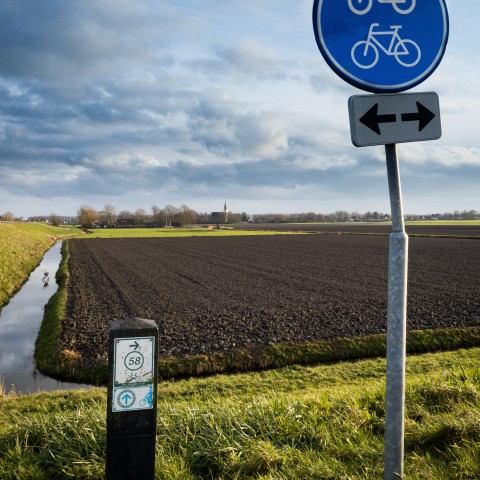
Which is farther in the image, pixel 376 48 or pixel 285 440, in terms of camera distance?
pixel 285 440

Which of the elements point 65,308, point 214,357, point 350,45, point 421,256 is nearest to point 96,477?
point 350,45

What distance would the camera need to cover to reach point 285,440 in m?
4.46

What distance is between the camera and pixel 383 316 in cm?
1600

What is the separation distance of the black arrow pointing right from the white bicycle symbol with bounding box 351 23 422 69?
1.09 feet

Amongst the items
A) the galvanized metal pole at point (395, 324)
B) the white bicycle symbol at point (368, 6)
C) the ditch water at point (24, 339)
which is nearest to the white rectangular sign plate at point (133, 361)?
the galvanized metal pole at point (395, 324)

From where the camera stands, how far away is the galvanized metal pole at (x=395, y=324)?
3.06 metres

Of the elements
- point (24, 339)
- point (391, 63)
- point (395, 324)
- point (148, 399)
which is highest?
point (391, 63)

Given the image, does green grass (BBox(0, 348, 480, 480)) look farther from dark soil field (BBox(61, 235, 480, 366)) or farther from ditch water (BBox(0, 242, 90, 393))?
dark soil field (BBox(61, 235, 480, 366))

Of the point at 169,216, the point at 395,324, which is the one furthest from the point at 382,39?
the point at 169,216

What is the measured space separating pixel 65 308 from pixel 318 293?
452 inches

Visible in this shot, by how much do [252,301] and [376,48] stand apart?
16284 millimetres

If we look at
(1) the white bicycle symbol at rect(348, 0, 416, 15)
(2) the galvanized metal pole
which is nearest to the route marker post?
(2) the galvanized metal pole

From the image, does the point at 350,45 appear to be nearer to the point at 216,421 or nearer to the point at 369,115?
the point at 369,115

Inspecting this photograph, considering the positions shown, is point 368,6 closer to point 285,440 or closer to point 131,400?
point 131,400
